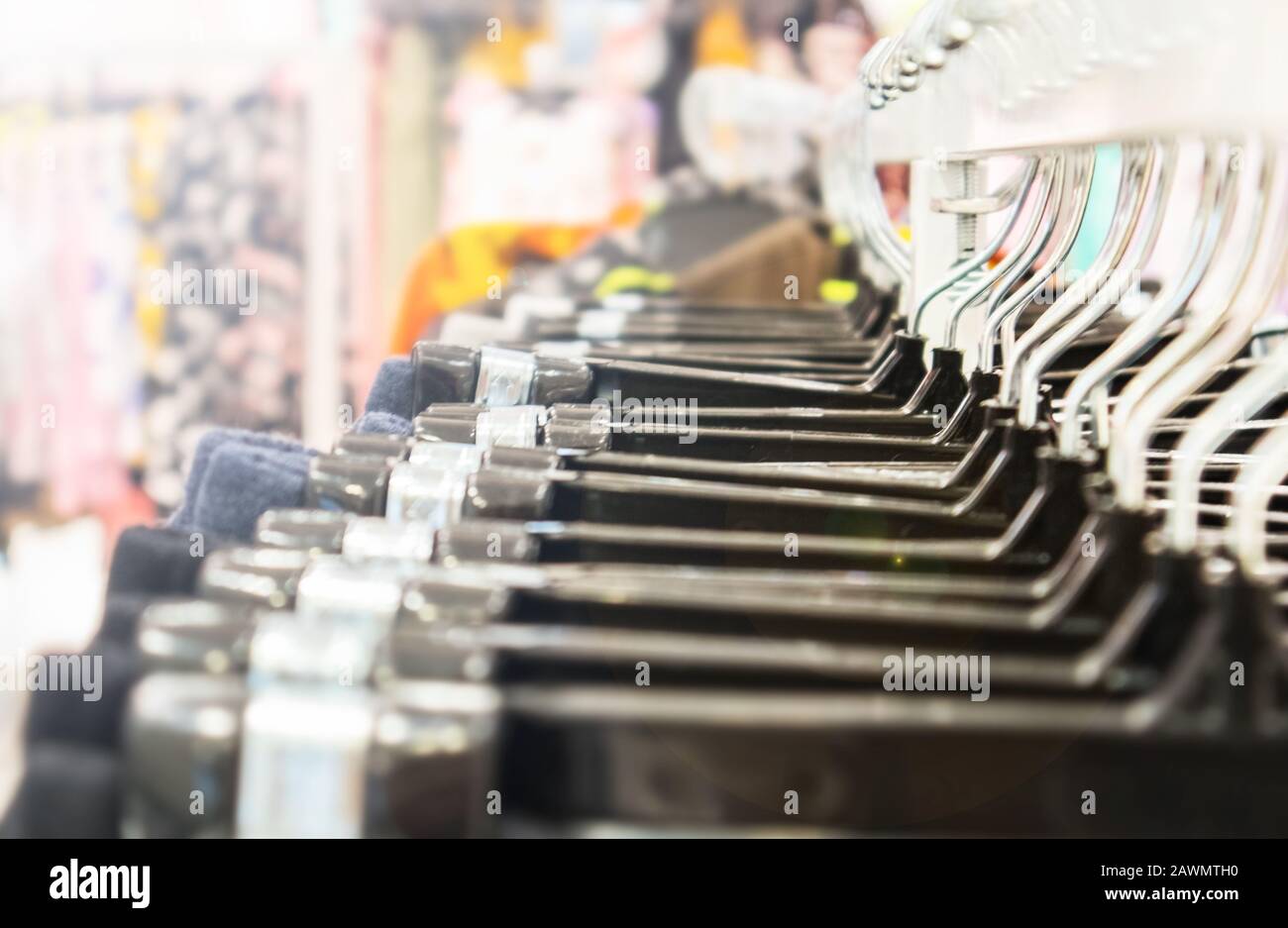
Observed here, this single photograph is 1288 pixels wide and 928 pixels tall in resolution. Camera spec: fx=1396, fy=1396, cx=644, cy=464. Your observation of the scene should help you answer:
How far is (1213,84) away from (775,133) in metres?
2.50

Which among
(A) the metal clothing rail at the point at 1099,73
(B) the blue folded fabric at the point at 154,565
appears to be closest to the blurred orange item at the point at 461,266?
(A) the metal clothing rail at the point at 1099,73

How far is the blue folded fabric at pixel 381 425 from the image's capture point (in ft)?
4.16

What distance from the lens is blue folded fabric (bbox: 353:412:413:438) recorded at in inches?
49.9

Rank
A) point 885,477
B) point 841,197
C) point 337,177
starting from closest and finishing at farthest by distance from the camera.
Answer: point 885,477
point 841,197
point 337,177

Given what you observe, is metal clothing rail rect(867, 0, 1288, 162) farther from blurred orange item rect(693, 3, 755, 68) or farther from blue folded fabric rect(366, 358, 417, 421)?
blurred orange item rect(693, 3, 755, 68)

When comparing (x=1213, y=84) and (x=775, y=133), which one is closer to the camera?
(x=1213, y=84)

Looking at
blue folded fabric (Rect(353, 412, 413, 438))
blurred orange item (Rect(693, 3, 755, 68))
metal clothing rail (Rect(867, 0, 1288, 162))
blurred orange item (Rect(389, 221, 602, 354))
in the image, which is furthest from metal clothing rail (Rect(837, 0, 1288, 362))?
blurred orange item (Rect(389, 221, 602, 354))

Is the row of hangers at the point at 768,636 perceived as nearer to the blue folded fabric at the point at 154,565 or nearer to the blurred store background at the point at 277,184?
the blue folded fabric at the point at 154,565

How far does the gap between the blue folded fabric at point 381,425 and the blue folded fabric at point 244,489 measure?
0.73 feet

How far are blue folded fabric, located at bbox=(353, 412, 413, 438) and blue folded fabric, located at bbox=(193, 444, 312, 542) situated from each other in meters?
0.22

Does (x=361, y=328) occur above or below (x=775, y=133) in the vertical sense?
below
